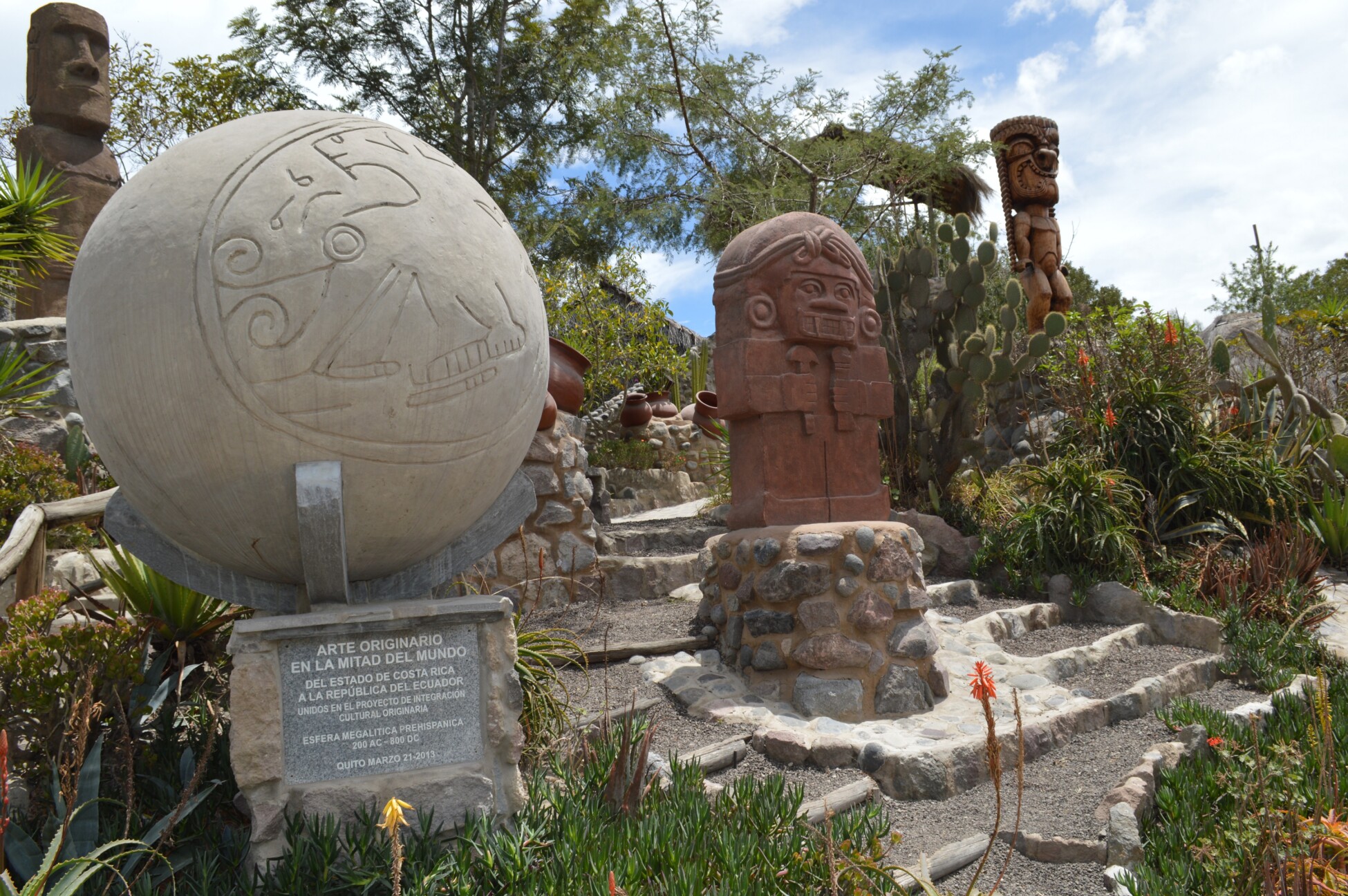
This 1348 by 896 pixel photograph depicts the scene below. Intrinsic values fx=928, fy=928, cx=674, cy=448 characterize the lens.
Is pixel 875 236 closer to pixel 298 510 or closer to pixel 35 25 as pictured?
pixel 35 25

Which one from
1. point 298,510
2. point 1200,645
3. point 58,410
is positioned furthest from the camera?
point 58,410

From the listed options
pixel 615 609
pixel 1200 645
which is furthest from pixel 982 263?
pixel 615 609

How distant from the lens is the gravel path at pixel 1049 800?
3.54 meters

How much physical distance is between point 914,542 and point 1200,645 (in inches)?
88.0

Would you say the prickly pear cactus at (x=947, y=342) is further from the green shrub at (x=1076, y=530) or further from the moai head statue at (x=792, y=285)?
the moai head statue at (x=792, y=285)

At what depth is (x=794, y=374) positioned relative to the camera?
525cm

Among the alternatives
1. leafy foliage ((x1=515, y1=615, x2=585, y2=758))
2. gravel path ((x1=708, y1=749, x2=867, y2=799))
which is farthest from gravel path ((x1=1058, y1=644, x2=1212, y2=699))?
leafy foliage ((x1=515, y1=615, x2=585, y2=758))

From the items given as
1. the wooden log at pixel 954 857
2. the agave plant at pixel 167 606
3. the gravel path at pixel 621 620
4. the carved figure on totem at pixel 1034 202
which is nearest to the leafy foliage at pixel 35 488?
the agave plant at pixel 167 606

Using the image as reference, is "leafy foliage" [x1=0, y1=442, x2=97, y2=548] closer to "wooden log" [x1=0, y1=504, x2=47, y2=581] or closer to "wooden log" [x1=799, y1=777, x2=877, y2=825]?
"wooden log" [x1=0, y1=504, x2=47, y2=581]

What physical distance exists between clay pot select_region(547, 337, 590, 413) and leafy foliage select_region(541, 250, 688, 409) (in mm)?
5819

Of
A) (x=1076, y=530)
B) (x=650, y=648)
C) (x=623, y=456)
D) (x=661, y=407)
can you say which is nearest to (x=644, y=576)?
(x=650, y=648)

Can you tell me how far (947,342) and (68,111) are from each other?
336 inches

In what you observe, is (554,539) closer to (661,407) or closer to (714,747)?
Answer: (714,747)

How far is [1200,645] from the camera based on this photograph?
19.2ft
